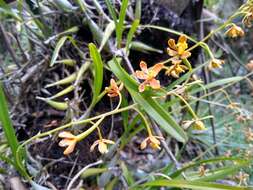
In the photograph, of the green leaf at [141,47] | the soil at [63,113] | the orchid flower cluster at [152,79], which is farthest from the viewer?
the green leaf at [141,47]

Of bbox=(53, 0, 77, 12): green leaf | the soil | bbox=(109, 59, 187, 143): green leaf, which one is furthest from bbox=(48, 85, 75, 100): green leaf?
bbox=(109, 59, 187, 143): green leaf

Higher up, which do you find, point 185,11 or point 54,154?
point 185,11

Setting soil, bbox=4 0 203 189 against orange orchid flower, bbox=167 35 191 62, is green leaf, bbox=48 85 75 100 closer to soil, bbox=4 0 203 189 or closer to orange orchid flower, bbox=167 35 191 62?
soil, bbox=4 0 203 189

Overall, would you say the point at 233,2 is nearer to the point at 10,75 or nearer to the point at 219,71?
the point at 219,71

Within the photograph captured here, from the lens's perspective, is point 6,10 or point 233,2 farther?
point 233,2

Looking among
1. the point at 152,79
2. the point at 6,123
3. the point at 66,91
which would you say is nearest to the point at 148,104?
the point at 152,79

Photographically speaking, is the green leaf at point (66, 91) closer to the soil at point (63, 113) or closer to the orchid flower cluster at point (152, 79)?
the soil at point (63, 113)

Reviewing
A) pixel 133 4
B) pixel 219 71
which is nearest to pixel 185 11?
pixel 133 4

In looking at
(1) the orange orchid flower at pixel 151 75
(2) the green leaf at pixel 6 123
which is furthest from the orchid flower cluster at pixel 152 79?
(2) the green leaf at pixel 6 123
